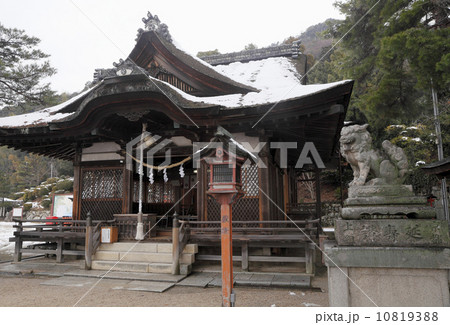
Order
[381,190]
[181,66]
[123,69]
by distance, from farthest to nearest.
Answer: [181,66] → [123,69] → [381,190]

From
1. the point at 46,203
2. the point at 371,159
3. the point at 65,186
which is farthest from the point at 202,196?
the point at 46,203

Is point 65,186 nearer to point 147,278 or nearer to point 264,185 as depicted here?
point 147,278

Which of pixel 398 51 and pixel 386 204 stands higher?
pixel 398 51

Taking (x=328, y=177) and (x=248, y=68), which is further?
(x=328, y=177)

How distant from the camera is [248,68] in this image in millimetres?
13391

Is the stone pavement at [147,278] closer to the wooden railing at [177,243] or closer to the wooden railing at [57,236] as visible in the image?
the wooden railing at [177,243]

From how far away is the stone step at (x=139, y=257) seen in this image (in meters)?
7.59

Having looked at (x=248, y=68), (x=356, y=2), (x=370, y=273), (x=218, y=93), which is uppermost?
(x=356, y=2)

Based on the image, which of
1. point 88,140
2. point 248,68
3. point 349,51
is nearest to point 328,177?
point 349,51

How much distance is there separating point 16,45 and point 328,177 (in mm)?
25207

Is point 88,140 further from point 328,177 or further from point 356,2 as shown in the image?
point 328,177

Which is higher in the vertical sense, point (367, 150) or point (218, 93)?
point (218, 93)

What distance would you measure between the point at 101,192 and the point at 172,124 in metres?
3.42

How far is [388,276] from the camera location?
3.90 metres
